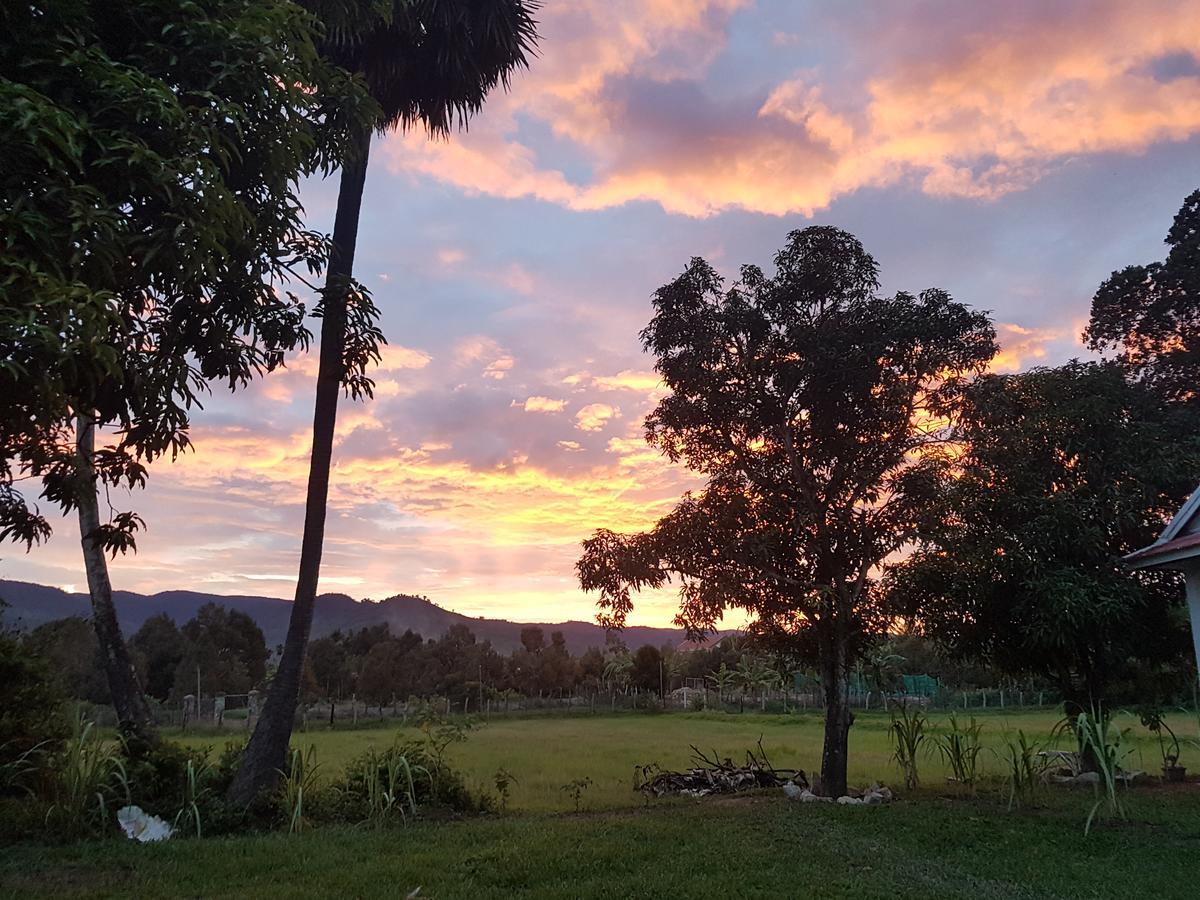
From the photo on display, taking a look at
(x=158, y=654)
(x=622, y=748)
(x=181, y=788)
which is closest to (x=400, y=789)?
(x=181, y=788)

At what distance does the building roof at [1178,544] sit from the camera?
8406 mm

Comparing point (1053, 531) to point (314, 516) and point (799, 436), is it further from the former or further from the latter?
point (314, 516)

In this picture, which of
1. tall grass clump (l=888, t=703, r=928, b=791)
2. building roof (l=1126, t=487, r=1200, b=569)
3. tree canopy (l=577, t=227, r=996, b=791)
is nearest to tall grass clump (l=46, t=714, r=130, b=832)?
tree canopy (l=577, t=227, r=996, b=791)

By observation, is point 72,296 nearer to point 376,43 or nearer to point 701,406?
point 376,43

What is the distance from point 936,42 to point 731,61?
2.80 m

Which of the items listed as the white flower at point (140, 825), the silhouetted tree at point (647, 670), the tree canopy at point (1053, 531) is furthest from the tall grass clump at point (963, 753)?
the silhouetted tree at point (647, 670)

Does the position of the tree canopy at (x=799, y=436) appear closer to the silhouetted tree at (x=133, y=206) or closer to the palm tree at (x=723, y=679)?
the silhouetted tree at (x=133, y=206)

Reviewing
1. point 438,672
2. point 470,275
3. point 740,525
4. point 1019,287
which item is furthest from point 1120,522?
point 438,672

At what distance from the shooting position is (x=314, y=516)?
10570 mm

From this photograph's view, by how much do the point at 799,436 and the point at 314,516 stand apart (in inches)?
296

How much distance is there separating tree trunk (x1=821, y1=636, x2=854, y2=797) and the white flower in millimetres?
8732

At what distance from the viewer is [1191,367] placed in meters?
22.4

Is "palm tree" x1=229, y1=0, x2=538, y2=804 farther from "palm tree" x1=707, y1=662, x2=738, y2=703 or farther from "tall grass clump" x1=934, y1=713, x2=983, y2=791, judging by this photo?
"palm tree" x1=707, y1=662, x2=738, y2=703

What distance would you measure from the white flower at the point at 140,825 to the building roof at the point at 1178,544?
11194 millimetres
